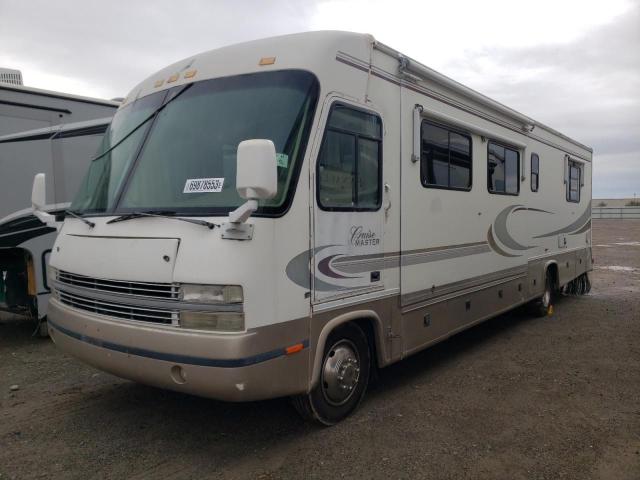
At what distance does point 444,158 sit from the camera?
18.5 ft

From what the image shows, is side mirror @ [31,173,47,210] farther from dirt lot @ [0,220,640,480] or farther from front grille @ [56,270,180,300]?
dirt lot @ [0,220,640,480]

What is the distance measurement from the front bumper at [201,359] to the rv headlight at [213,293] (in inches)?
8.4

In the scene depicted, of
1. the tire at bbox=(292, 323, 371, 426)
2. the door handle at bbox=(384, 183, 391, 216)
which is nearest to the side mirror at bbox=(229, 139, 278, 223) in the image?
the tire at bbox=(292, 323, 371, 426)

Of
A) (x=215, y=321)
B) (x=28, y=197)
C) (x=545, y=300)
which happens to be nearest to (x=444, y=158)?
(x=215, y=321)

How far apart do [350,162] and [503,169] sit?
3616 millimetres

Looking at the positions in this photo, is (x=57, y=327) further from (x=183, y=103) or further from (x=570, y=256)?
(x=570, y=256)

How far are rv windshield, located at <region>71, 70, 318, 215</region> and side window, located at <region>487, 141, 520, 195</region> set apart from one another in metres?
3.54

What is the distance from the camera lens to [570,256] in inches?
395

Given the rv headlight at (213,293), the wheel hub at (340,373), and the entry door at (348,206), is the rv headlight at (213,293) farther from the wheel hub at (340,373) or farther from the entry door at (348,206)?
the wheel hub at (340,373)

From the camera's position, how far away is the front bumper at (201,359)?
3393 millimetres

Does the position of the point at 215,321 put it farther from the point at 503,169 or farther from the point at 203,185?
the point at 503,169

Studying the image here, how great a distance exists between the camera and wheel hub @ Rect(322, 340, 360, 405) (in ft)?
13.8

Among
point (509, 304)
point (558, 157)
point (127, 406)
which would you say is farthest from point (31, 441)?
point (558, 157)

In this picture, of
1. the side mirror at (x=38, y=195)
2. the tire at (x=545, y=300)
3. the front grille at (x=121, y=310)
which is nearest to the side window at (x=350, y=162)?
the front grille at (x=121, y=310)
